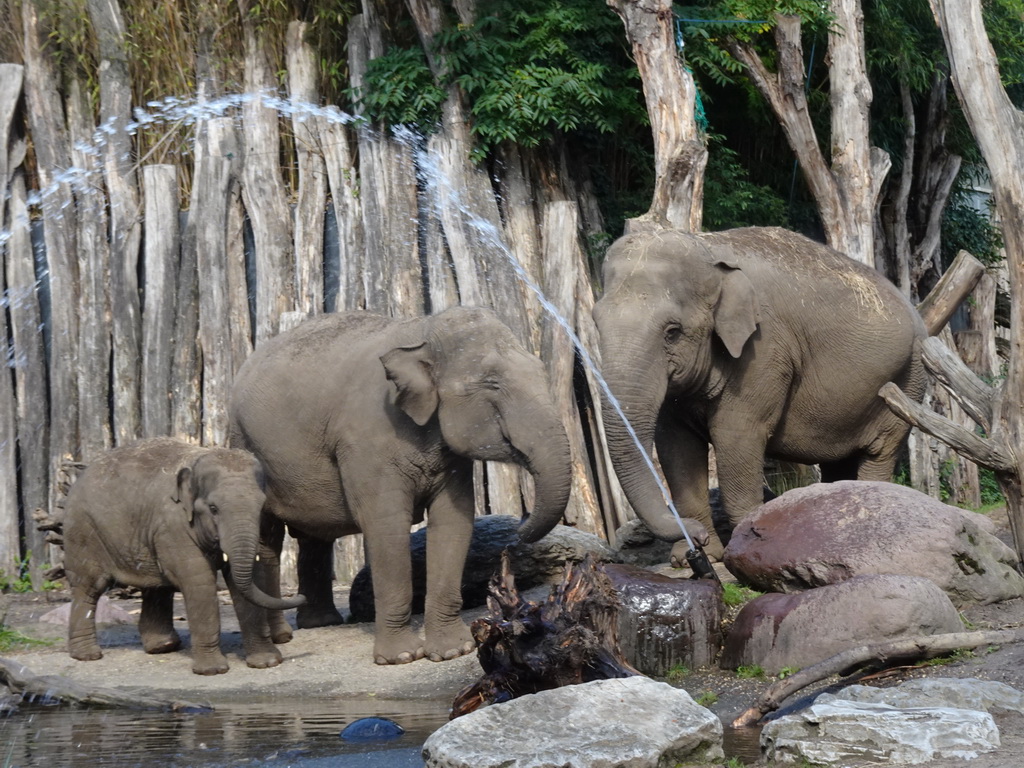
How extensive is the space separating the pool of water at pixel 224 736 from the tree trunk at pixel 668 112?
15.2ft

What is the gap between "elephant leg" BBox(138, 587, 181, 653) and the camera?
851 cm

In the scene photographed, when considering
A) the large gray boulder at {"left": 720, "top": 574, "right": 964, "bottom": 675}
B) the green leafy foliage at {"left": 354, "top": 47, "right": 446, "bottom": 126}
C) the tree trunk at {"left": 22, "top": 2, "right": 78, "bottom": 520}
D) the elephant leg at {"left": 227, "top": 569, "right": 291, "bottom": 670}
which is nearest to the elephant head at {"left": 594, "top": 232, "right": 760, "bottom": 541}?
the large gray boulder at {"left": 720, "top": 574, "right": 964, "bottom": 675}

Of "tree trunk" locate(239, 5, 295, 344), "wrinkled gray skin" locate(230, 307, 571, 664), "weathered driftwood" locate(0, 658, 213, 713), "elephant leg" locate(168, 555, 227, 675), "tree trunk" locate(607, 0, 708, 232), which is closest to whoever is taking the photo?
"weathered driftwood" locate(0, 658, 213, 713)

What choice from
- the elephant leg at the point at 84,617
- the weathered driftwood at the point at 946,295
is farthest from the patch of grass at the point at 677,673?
the weathered driftwood at the point at 946,295

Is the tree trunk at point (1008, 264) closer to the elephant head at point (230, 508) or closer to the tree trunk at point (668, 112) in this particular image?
the tree trunk at point (668, 112)

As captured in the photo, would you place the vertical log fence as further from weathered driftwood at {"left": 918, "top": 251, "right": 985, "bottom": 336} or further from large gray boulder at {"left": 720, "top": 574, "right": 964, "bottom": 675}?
large gray boulder at {"left": 720, "top": 574, "right": 964, "bottom": 675}

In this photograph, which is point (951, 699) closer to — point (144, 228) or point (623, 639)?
point (623, 639)

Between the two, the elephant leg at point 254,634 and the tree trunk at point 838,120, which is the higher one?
the tree trunk at point 838,120

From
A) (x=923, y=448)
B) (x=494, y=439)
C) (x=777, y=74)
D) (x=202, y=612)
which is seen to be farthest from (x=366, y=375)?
(x=923, y=448)

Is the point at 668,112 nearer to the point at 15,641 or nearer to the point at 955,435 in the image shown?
the point at 955,435

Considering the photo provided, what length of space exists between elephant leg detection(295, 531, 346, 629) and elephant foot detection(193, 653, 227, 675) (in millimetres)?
1250

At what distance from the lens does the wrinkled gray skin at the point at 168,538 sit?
7.75m

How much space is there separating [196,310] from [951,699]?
27.0 ft

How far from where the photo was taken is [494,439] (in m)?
7.59
